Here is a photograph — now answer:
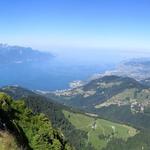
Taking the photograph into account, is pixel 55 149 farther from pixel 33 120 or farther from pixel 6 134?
pixel 6 134

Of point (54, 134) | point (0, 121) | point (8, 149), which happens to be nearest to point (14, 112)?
point (54, 134)

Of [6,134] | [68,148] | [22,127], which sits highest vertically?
[6,134]

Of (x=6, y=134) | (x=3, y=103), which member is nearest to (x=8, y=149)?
(x=6, y=134)

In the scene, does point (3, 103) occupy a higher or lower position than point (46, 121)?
higher

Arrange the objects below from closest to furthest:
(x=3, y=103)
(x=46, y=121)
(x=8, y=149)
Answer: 1. (x=8, y=149)
2. (x=3, y=103)
3. (x=46, y=121)

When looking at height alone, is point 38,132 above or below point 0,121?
below

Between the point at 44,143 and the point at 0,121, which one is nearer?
the point at 0,121

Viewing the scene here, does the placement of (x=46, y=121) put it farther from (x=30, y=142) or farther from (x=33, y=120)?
(x=30, y=142)

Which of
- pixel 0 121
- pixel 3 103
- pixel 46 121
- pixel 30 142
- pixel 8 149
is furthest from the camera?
pixel 46 121

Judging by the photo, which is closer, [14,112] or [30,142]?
[30,142]
